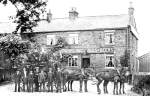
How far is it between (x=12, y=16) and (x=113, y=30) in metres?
11.2

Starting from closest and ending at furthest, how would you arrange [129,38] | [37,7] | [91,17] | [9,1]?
[9,1]
[37,7]
[129,38]
[91,17]

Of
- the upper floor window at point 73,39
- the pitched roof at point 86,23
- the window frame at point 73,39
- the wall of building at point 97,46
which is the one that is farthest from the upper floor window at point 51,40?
the upper floor window at point 73,39

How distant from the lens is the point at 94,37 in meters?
32.0

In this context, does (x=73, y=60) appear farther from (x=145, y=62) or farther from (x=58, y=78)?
(x=58, y=78)

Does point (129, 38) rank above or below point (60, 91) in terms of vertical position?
above

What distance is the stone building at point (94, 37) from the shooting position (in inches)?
1213

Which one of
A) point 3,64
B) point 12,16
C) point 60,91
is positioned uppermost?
point 12,16

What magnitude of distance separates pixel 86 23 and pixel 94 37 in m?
2.69

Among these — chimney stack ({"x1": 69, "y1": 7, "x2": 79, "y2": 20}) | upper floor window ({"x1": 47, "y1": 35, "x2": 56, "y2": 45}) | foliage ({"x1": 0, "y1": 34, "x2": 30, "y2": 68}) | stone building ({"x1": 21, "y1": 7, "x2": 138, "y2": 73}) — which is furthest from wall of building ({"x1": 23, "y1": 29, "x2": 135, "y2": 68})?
foliage ({"x1": 0, "y1": 34, "x2": 30, "y2": 68})

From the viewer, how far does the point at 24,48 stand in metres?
26.2

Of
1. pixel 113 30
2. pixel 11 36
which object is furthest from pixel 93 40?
pixel 11 36

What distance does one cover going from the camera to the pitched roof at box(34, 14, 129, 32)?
32081 millimetres

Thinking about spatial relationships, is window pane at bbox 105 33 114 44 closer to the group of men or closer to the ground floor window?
the ground floor window

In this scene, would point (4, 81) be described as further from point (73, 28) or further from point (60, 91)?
point (73, 28)
